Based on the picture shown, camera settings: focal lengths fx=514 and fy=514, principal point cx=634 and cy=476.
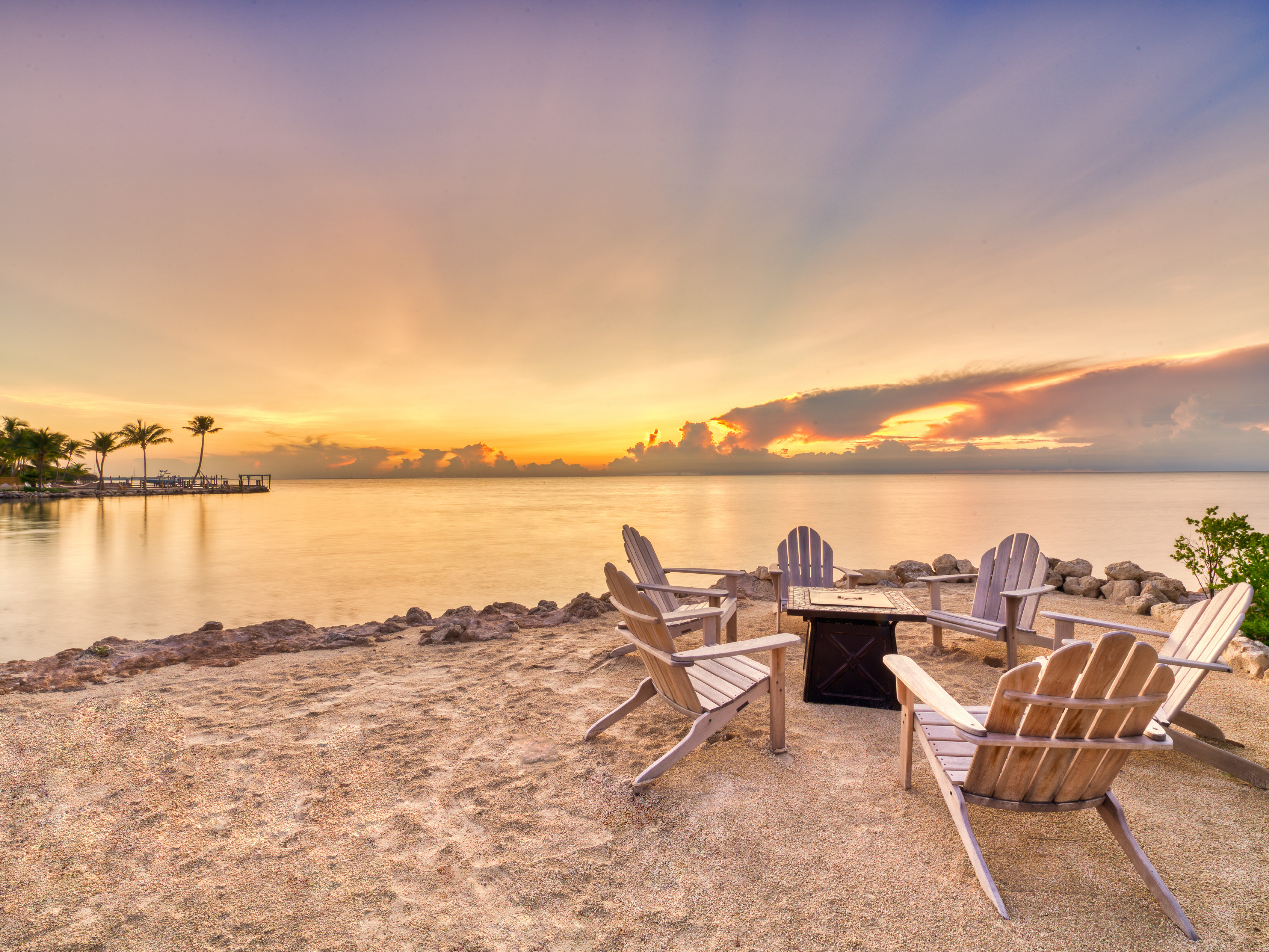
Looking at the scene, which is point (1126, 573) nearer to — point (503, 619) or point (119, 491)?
point (503, 619)

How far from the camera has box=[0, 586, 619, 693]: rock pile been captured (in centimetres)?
408

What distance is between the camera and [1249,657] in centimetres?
390

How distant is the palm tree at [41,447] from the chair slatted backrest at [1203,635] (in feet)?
214

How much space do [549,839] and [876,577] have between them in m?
6.43

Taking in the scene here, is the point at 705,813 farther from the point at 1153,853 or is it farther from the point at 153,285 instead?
the point at 153,285

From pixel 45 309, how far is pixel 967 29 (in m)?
23.2

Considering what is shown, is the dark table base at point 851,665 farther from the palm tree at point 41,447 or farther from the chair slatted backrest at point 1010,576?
the palm tree at point 41,447

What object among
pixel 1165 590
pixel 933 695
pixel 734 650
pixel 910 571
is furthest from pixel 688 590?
pixel 1165 590

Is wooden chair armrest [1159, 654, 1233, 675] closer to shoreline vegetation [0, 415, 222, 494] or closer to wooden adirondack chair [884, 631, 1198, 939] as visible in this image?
wooden adirondack chair [884, 631, 1198, 939]

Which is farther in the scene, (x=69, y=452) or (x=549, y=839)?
(x=69, y=452)

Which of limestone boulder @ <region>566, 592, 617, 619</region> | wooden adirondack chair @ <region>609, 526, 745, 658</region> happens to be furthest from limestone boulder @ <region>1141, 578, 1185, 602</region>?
limestone boulder @ <region>566, 592, 617, 619</region>

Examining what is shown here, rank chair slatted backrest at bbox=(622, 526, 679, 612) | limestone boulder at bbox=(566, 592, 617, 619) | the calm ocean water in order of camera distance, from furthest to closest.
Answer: the calm ocean water, limestone boulder at bbox=(566, 592, 617, 619), chair slatted backrest at bbox=(622, 526, 679, 612)

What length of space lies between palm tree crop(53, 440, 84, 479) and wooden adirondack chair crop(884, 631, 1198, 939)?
235 ft

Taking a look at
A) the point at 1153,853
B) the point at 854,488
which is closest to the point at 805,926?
the point at 1153,853
